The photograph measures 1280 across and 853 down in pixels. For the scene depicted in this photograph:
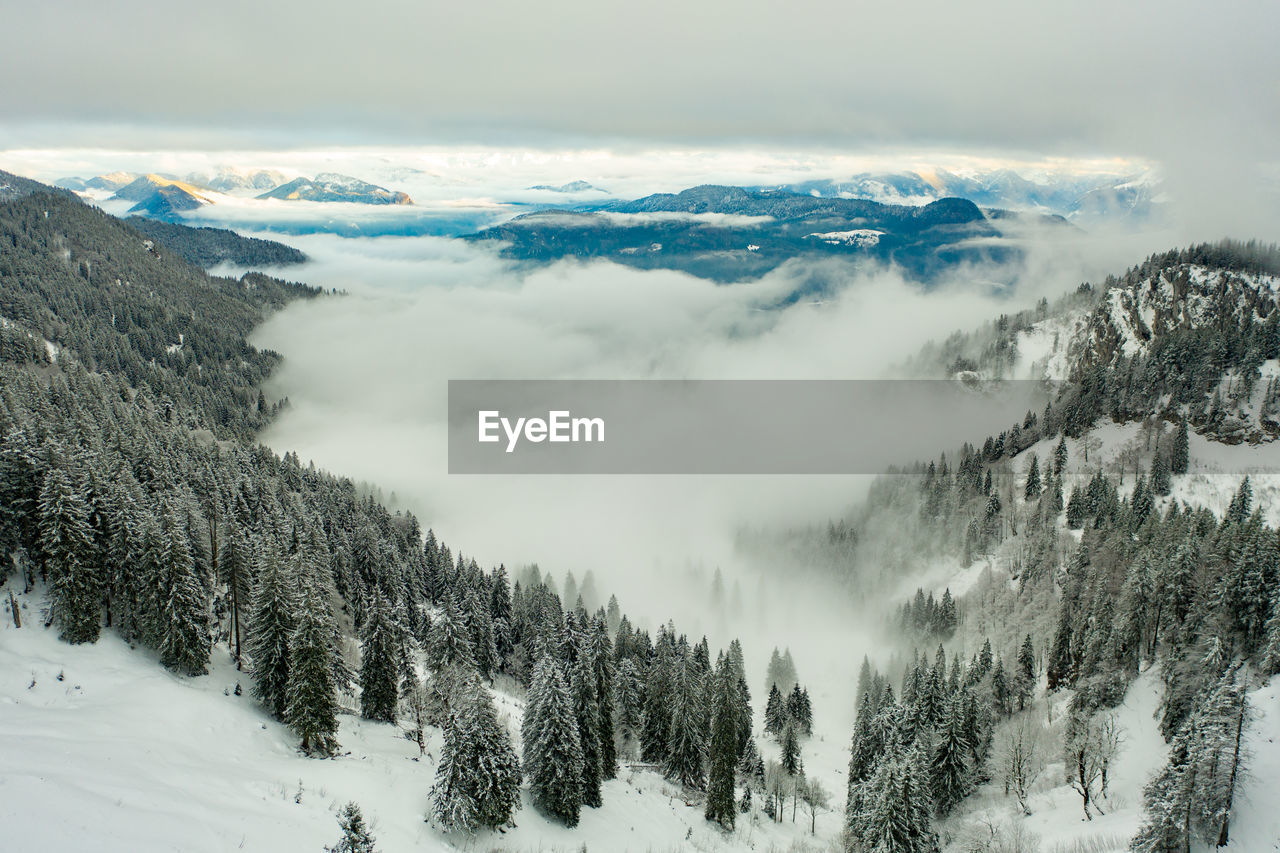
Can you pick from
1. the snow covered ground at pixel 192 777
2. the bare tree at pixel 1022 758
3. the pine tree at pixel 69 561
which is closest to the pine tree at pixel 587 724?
the snow covered ground at pixel 192 777

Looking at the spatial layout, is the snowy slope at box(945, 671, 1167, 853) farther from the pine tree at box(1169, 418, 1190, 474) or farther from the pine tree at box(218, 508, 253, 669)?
the pine tree at box(1169, 418, 1190, 474)

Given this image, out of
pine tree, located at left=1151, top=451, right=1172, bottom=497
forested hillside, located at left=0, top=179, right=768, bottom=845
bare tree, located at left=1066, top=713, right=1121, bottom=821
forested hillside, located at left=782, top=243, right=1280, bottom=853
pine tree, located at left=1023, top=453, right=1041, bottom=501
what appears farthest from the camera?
pine tree, located at left=1023, top=453, right=1041, bottom=501

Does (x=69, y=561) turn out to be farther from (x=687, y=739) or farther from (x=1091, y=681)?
(x=1091, y=681)

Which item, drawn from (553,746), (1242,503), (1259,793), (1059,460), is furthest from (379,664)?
(1059,460)

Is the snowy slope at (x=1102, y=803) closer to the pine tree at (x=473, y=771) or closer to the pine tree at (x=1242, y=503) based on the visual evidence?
the pine tree at (x=473, y=771)

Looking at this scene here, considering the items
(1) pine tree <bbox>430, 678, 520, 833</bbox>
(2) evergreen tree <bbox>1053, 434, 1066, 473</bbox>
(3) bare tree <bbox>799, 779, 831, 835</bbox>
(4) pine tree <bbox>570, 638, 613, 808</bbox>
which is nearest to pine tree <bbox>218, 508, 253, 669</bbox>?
(1) pine tree <bbox>430, 678, 520, 833</bbox>

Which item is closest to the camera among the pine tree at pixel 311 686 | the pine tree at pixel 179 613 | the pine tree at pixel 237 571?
the pine tree at pixel 311 686
